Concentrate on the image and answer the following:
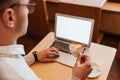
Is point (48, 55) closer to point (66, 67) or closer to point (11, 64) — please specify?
point (66, 67)

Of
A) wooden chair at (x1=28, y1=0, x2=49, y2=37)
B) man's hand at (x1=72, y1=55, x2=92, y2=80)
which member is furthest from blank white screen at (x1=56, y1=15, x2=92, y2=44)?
wooden chair at (x1=28, y1=0, x2=49, y2=37)

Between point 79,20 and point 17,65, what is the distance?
0.59m

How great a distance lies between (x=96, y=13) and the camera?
163 centimetres

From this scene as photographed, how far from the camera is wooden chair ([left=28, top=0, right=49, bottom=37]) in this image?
200 centimetres

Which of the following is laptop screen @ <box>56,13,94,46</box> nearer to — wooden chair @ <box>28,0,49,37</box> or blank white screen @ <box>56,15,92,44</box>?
blank white screen @ <box>56,15,92,44</box>

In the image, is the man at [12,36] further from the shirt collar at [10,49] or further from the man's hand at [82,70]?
the man's hand at [82,70]

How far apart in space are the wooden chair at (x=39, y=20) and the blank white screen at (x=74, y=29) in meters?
0.73

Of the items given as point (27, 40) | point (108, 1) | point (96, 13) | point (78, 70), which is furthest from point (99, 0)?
point (27, 40)

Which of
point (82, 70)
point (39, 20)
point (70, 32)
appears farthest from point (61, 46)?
point (39, 20)

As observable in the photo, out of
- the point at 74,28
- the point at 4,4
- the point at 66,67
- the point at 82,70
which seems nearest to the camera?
the point at 4,4

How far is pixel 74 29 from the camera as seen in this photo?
1.25 meters

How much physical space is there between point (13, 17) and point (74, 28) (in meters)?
0.65

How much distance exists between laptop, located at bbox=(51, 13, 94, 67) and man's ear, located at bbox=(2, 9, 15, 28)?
1.90 ft

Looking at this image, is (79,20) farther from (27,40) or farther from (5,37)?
(27,40)
